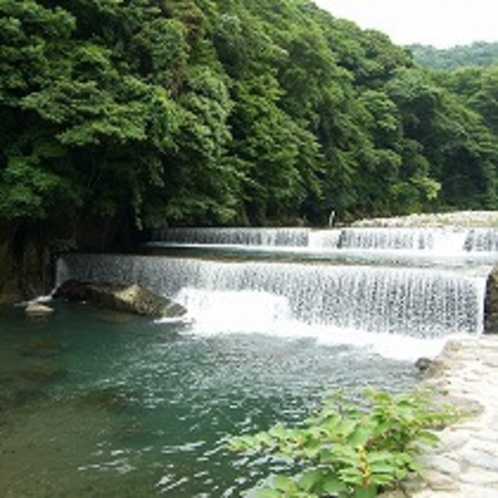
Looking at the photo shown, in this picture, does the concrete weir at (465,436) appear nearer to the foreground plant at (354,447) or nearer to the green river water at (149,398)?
the foreground plant at (354,447)

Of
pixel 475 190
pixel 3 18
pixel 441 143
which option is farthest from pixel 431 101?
pixel 3 18

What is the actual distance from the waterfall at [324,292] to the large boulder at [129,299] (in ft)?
1.97

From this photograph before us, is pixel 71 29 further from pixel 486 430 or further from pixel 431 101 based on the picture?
pixel 431 101

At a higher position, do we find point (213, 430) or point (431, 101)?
point (431, 101)

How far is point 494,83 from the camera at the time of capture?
43.3 metres

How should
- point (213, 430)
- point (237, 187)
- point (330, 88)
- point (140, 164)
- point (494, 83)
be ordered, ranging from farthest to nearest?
point (494, 83), point (330, 88), point (237, 187), point (140, 164), point (213, 430)

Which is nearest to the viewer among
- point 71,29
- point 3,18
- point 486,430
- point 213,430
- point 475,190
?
point 486,430

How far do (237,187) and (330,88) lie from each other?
1240 cm

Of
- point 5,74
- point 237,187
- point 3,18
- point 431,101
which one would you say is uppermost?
point 431,101

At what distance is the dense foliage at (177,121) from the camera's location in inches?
517

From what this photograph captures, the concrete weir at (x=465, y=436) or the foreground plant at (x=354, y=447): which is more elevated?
the foreground plant at (x=354, y=447)

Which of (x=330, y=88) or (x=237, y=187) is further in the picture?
(x=330, y=88)

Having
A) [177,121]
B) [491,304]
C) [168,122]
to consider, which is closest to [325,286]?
[491,304]

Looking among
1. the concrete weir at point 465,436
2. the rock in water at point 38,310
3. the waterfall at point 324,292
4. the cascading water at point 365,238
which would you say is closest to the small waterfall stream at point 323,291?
the waterfall at point 324,292
